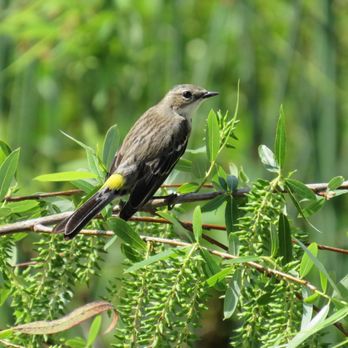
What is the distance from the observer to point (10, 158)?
1.96 m

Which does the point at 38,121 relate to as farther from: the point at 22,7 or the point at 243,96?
the point at 243,96

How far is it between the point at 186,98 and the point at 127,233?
6.29ft

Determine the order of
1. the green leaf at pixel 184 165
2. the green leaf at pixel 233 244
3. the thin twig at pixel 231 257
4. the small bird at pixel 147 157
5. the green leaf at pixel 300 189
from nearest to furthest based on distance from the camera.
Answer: the thin twig at pixel 231 257 → the green leaf at pixel 233 244 → the green leaf at pixel 300 189 → the small bird at pixel 147 157 → the green leaf at pixel 184 165

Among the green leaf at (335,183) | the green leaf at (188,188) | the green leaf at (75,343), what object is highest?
the green leaf at (335,183)

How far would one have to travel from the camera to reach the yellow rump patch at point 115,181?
7.96ft

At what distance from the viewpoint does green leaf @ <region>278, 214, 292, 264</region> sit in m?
1.71

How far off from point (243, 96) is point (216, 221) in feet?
2.94

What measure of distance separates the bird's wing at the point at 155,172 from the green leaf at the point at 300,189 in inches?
16.2

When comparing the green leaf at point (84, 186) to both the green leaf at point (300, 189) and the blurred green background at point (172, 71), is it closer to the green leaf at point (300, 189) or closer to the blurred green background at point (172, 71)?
the green leaf at point (300, 189)

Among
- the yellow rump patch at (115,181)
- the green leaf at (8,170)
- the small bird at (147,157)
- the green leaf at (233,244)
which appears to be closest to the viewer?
the green leaf at (233,244)

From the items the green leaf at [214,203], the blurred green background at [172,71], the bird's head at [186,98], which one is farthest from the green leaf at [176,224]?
the bird's head at [186,98]

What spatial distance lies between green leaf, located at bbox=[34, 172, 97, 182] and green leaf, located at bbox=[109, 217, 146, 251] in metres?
0.27

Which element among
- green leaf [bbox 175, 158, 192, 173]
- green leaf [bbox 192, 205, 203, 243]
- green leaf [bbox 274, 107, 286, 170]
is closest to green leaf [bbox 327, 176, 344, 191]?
green leaf [bbox 274, 107, 286, 170]

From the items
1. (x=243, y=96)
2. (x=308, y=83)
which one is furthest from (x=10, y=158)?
(x=243, y=96)
